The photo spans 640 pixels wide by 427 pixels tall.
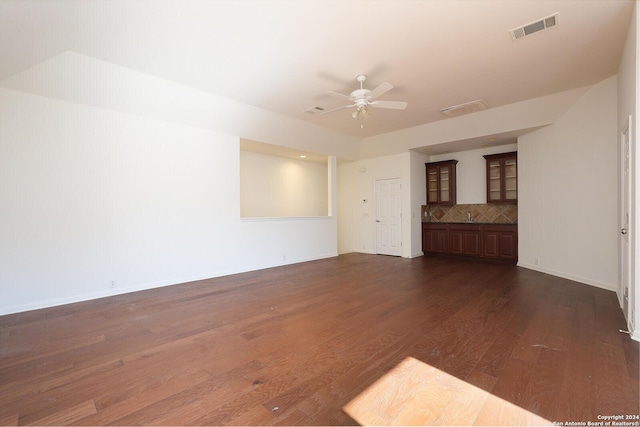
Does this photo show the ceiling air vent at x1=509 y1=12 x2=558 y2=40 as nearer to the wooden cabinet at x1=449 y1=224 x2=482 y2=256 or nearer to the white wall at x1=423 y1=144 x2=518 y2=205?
the white wall at x1=423 y1=144 x2=518 y2=205

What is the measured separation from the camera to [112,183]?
13.9 feet

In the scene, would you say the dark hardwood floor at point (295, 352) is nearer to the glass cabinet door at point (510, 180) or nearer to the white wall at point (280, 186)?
the glass cabinet door at point (510, 180)

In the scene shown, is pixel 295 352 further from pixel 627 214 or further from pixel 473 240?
pixel 473 240

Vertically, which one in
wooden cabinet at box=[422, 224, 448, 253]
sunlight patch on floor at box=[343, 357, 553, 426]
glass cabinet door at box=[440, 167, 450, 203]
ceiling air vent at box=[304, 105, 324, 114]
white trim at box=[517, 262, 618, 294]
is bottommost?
white trim at box=[517, 262, 618, 294]

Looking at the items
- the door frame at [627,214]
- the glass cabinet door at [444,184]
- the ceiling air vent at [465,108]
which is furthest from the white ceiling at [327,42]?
the glass cabinet door at [444,184]

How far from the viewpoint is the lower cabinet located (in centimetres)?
639

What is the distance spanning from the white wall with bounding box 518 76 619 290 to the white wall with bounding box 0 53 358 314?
5.27 metres

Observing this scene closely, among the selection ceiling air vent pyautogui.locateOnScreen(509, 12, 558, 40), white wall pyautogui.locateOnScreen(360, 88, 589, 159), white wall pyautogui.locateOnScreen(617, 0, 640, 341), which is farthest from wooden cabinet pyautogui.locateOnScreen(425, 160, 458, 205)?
white wall pyautogui.locateOnScreen(617, 0, 640, 341)

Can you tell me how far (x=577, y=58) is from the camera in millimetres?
3750

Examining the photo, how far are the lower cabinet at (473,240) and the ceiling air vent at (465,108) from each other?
269cm

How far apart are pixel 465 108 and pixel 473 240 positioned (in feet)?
10.4

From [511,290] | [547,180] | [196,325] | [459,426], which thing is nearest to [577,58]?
[547,180]

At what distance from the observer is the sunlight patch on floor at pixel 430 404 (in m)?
1.61

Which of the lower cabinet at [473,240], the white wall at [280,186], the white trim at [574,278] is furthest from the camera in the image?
the white wall at [280,186]
